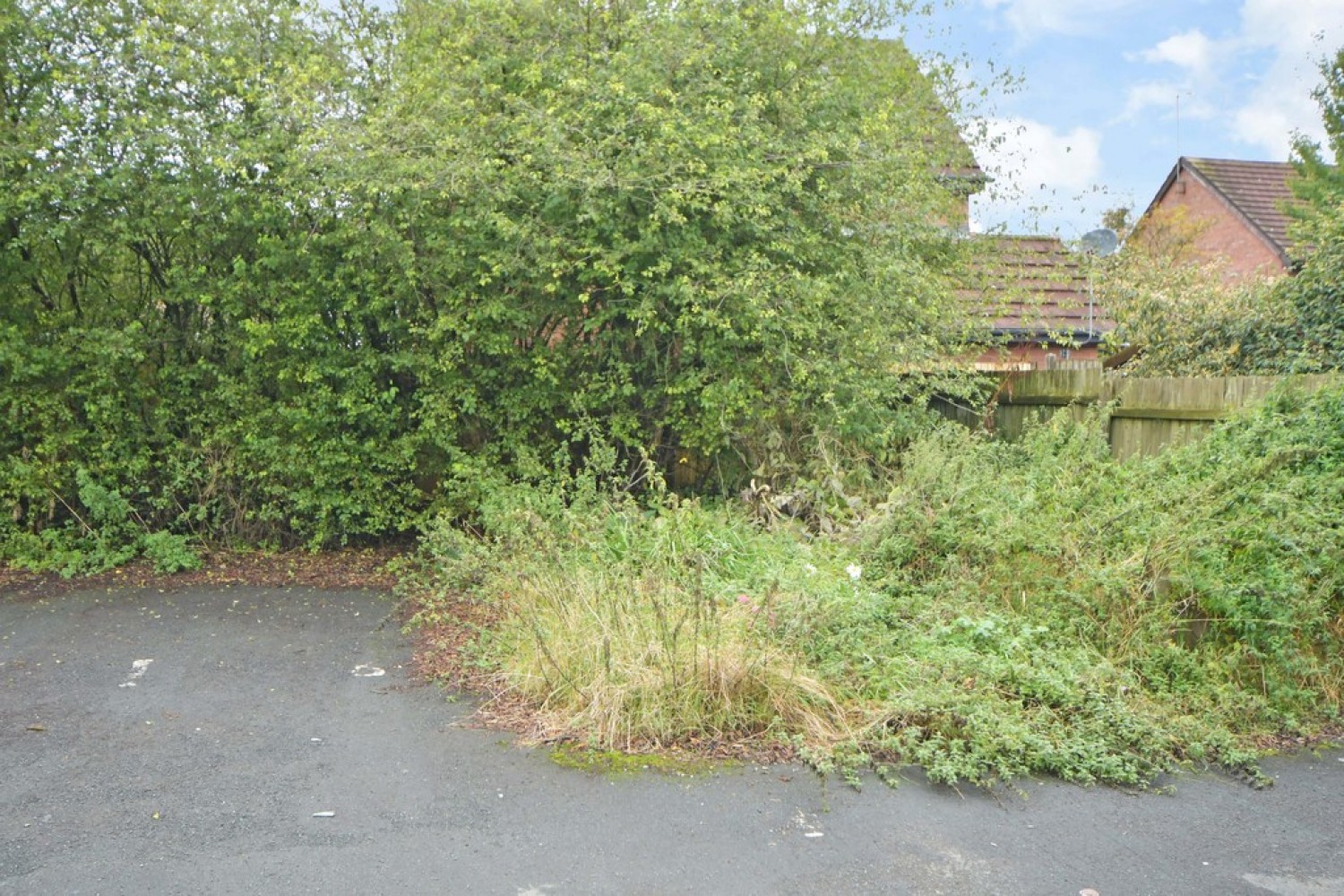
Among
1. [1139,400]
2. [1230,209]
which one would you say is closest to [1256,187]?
[1230,209]

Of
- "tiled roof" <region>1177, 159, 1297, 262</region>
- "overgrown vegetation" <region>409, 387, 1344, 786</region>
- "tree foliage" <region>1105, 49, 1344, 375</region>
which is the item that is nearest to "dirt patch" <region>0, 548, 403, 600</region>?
"overgrown vegetation" <region>409, 387, 1344, 786</region>

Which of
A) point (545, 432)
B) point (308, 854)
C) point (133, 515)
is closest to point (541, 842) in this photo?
point (308, 854)

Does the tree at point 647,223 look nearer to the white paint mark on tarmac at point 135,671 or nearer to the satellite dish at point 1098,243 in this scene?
the satellite dish at point 1098,243

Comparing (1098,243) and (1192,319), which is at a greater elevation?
(1098,243)

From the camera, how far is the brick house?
2244cm

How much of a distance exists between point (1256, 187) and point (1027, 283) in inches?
667

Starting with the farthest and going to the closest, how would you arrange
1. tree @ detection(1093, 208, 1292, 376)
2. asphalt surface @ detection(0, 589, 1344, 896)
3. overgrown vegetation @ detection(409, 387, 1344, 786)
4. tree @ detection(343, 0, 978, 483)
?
tree @ detection(1093, 208, 1292, 376), tree @ detection(343, 0, 978, 483), overgrown vegetation @ detection(409, 387, 1344, 786), asphalt surface @ detection(0, 589, 1344, 896)

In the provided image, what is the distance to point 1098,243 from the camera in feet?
39.3

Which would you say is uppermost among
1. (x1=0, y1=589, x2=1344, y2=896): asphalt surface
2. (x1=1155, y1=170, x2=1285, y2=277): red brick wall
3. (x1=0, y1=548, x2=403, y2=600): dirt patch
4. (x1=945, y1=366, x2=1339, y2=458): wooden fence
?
(x1=1155, y1=170, x2=1285, y2=277): red brick wall

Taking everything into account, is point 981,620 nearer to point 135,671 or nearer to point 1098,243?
point 135,671

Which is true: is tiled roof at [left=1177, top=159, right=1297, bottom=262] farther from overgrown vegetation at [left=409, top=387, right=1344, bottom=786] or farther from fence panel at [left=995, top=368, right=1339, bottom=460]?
overgrown vegetation at [left=409, top=387, right=1344, bottom=786]

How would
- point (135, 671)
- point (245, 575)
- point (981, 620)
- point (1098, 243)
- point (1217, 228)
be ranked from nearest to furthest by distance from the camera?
point (981, 620) → point (135, 671) → point (245, 575) → point (1098, 243) → point (1217, 228)

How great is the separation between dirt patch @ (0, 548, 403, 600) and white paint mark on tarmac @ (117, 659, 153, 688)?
6.73ft

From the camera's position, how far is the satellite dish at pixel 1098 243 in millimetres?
10984
